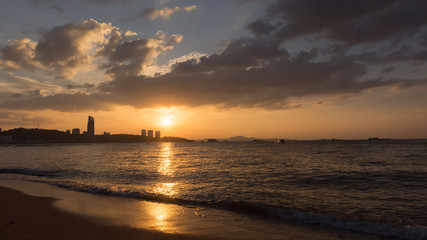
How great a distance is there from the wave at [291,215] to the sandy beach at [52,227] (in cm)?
562

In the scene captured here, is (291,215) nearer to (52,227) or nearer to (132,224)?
(132,224)

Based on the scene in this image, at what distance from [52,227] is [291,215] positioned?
1127 centimetres

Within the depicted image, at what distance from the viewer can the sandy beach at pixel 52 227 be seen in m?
9.31

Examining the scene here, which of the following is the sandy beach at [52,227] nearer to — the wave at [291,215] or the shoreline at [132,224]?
the shoreline at [132,224]

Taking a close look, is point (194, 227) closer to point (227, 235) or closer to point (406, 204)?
point (227, 235)

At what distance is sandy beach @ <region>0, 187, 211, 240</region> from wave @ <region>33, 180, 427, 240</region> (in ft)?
18.4

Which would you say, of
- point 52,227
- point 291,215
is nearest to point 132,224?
point 52,227

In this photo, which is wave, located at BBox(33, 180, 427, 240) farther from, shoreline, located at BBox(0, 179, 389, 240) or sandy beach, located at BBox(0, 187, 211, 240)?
sandy beach, located at BBox(0, 187, 211, 240)

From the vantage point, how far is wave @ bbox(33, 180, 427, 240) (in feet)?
35.1

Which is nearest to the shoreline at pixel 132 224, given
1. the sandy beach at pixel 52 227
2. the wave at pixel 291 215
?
the sandy beach at pixel 52 227

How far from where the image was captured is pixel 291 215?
1321 centimetres

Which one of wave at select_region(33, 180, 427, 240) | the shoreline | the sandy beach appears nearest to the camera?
the sandy beach

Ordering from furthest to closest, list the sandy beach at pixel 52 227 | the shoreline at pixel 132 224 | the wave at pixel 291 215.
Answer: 1. the wave at pixel 291 215
2. the shoreline at pixel 132 224
3. the sandy beach at pixel 52 227

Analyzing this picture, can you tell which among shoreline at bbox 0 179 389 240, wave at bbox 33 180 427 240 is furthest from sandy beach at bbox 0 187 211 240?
wave at bbox 33 180 427 240
